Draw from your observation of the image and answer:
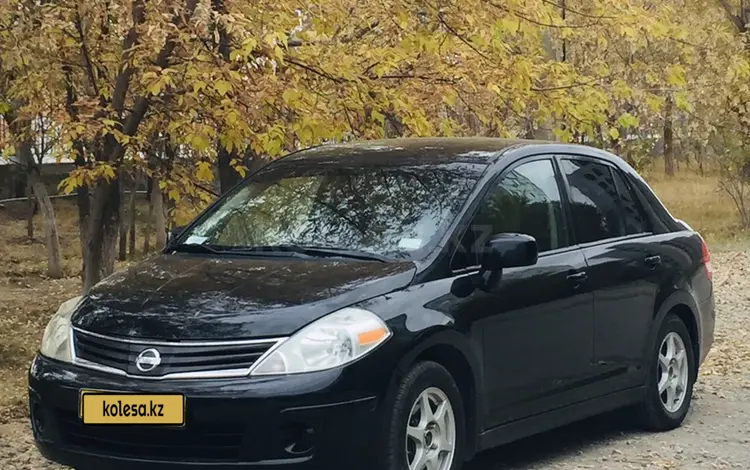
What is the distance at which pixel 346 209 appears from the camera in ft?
19.1

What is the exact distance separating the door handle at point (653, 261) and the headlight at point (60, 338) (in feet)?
11.0

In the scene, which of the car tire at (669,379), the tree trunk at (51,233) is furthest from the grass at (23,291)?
the car tire at (669,379)

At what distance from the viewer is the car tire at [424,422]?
15.6 feet

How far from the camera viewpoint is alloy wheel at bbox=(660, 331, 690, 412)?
279 inches

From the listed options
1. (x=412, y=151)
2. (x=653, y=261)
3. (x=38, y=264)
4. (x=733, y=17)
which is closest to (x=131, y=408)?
(x=412, y=151)

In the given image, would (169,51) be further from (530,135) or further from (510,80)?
(530,135)

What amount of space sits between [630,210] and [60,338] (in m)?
3.60

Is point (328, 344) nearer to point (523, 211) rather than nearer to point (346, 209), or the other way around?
point (346, 209)

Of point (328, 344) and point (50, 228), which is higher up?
point (328, 344)

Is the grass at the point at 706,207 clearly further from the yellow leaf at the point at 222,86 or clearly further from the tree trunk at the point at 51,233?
the yellow leaf at the point at 222,86

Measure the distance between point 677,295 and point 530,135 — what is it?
11383 mm

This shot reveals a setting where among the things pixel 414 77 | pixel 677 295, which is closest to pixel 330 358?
pixel 677 295

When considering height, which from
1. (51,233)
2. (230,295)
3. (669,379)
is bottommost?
(669,379)

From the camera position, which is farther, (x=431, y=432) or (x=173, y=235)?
(x=173, y=235)
